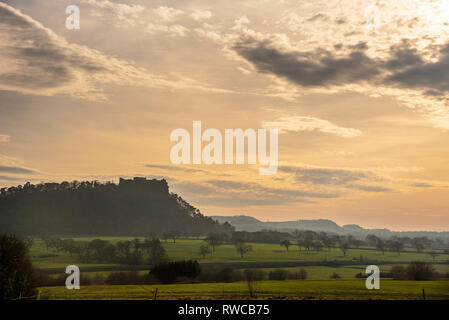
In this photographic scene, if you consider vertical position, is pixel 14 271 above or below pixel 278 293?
above

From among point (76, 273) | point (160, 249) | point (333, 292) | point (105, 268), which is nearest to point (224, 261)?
point (160, 249)

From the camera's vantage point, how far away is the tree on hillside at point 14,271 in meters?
62.0

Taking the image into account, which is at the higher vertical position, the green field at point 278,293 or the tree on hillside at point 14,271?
the tree on hillside at point 14,271

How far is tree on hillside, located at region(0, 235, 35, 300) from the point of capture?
62.0 m

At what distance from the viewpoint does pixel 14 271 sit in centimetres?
6353

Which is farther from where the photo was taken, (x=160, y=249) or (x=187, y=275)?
(x=160, y=249)

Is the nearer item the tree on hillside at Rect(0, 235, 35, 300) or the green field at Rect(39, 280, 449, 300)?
the green field at Rect(39, 280, 449, 300)

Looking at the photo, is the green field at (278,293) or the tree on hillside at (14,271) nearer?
the green field at (278,293)

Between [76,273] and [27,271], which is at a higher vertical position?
[27,271]

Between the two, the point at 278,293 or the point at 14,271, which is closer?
the point at 14,271
